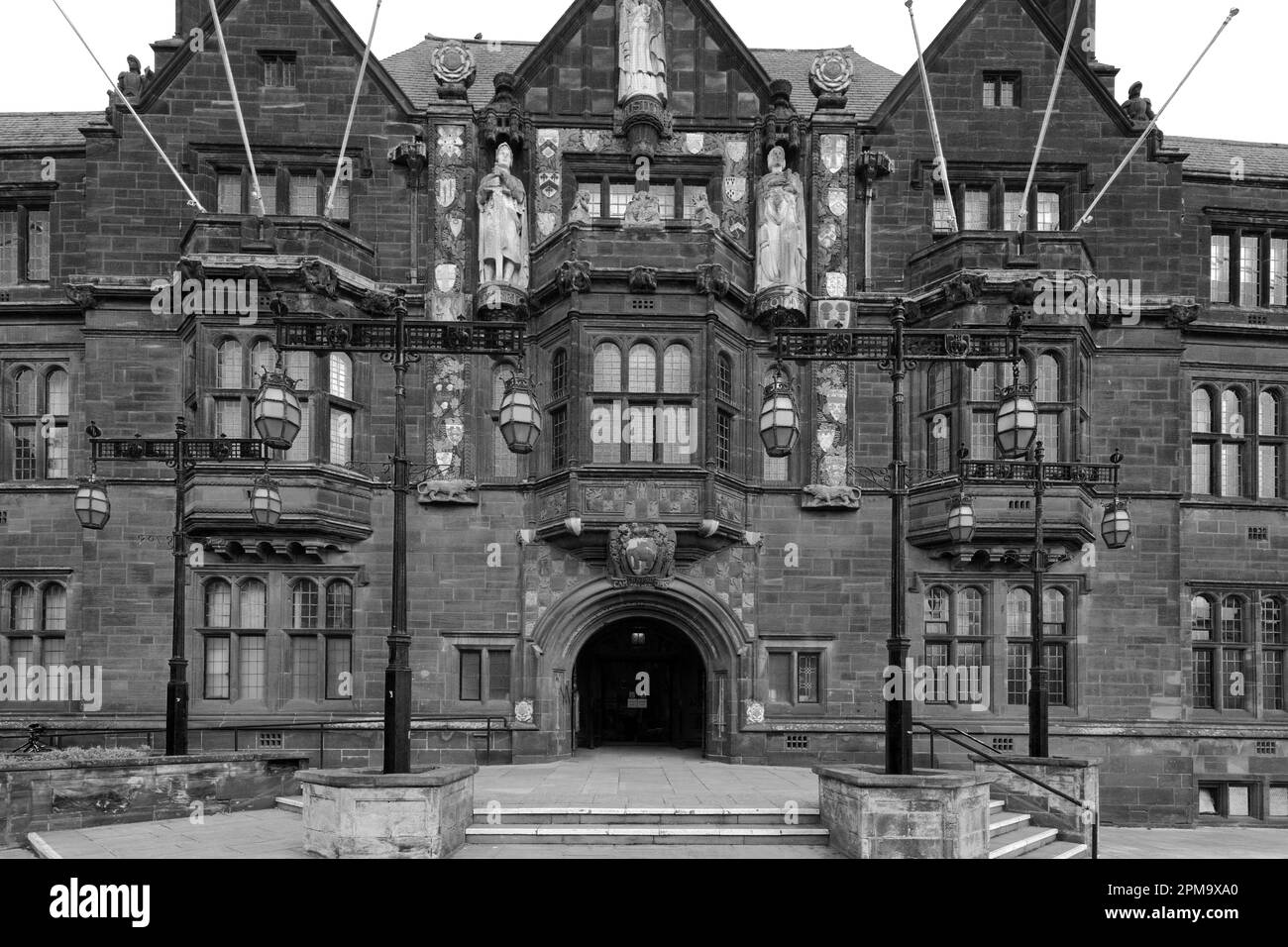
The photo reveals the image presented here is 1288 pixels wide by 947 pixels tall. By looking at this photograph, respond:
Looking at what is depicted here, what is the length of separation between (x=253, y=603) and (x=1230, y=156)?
24.6m

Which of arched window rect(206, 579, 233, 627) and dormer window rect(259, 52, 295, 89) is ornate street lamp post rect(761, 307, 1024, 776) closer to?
arched window rect(206, 579, 233, 627)

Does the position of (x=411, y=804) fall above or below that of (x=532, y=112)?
below

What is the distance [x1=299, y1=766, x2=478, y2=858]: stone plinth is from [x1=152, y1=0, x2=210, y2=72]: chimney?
58.7ft

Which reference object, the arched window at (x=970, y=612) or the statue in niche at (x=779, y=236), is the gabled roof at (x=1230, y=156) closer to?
the statue in niche at (x=779, y=236)

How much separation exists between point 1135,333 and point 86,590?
22.9m

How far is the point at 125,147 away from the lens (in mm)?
22062

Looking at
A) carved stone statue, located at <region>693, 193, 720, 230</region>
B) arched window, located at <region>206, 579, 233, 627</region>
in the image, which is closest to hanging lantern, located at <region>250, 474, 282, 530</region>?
arched window, located at <region>206, 579, 233, 627</region>

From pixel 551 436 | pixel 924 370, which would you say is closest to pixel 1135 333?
pixel 924 370

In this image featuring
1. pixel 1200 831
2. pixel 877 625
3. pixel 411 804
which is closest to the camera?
pixel 411 804

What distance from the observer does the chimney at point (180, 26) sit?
22.9 metres

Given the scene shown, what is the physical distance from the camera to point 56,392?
74.2ft

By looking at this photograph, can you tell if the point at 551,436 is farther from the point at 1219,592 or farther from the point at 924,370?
the point at 1219,592

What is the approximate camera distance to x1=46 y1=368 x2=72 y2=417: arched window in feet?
73.9

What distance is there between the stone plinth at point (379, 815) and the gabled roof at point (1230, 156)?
21.3m
